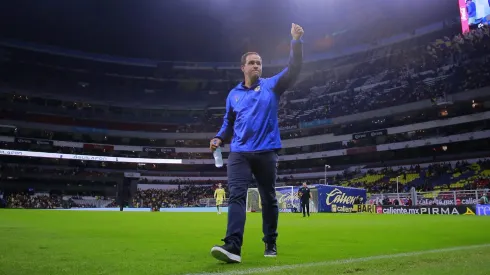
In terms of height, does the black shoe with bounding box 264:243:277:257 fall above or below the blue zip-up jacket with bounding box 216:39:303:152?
below

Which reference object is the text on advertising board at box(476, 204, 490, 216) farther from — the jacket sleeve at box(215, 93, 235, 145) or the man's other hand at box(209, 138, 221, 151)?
the man's other hand at box(209, 138, 221, 151)

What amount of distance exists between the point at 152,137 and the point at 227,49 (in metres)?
21.4

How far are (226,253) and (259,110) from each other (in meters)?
1.54

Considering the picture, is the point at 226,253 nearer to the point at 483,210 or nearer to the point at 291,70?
the point at 291,70

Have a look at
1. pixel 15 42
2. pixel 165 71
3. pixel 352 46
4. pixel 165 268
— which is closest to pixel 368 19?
pixel 352 46

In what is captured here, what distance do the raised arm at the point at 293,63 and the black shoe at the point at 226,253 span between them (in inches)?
70.5

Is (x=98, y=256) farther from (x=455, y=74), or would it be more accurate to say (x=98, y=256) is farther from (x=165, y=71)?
(x=165, y=71)

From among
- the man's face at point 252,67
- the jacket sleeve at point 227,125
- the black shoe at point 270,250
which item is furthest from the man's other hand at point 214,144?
the black shoe at point 270,250

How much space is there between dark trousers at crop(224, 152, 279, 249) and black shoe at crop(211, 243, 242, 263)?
58 mm

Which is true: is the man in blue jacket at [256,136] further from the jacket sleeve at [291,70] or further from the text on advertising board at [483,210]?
the text on advertising board at [483,210]

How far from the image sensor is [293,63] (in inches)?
164

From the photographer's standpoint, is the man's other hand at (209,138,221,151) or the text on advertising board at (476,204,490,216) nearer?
the man's other hand at (209,138,221,151)

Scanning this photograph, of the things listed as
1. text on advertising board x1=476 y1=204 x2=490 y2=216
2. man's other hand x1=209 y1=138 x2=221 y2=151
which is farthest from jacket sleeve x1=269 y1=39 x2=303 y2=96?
text on advertising board x1=476 y1=204 x2=490 y2=216

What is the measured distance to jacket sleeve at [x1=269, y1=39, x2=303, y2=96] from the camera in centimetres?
410
